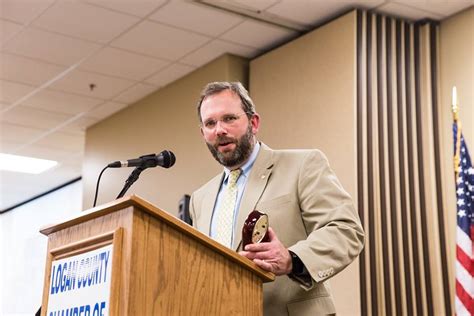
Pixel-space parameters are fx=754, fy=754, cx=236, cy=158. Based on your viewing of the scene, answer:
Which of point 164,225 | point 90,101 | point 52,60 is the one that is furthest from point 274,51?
point 164,225

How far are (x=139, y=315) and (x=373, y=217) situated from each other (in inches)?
138

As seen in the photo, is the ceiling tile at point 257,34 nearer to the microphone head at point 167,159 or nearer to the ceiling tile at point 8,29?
the ceiling tile at point 8,29

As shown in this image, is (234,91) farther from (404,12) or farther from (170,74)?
(170,74)

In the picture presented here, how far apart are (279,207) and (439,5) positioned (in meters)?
3.35

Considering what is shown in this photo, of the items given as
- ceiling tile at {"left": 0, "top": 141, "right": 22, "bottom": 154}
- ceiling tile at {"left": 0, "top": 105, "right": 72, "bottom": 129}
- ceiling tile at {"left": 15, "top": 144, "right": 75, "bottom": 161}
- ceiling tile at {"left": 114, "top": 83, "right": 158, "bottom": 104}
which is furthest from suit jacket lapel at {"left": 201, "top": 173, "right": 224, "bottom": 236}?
ceiling tile at {"left": 15, "top": 144, "right": 75, "bottom": 161}

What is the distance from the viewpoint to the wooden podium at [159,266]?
1.73 metres

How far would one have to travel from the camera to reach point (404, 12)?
5.34m

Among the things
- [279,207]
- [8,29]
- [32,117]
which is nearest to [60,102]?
[32,117]

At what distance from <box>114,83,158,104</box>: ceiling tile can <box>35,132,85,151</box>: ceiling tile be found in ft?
4.90

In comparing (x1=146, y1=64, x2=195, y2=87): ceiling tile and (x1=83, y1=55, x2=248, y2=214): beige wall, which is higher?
(x1=146, y1=64, x2=195, y2=87): ceiling tile

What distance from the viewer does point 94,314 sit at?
180 cm

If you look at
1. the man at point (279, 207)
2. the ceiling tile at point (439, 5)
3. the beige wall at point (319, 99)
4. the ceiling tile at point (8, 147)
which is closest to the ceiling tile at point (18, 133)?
the ceiling tile at point (8, 147)

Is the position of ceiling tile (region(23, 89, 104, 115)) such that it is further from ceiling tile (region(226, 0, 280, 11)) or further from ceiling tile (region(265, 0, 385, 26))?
ceiling tile (region(265, 0, 385, 26))

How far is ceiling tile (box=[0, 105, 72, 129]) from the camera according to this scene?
7910 mm
